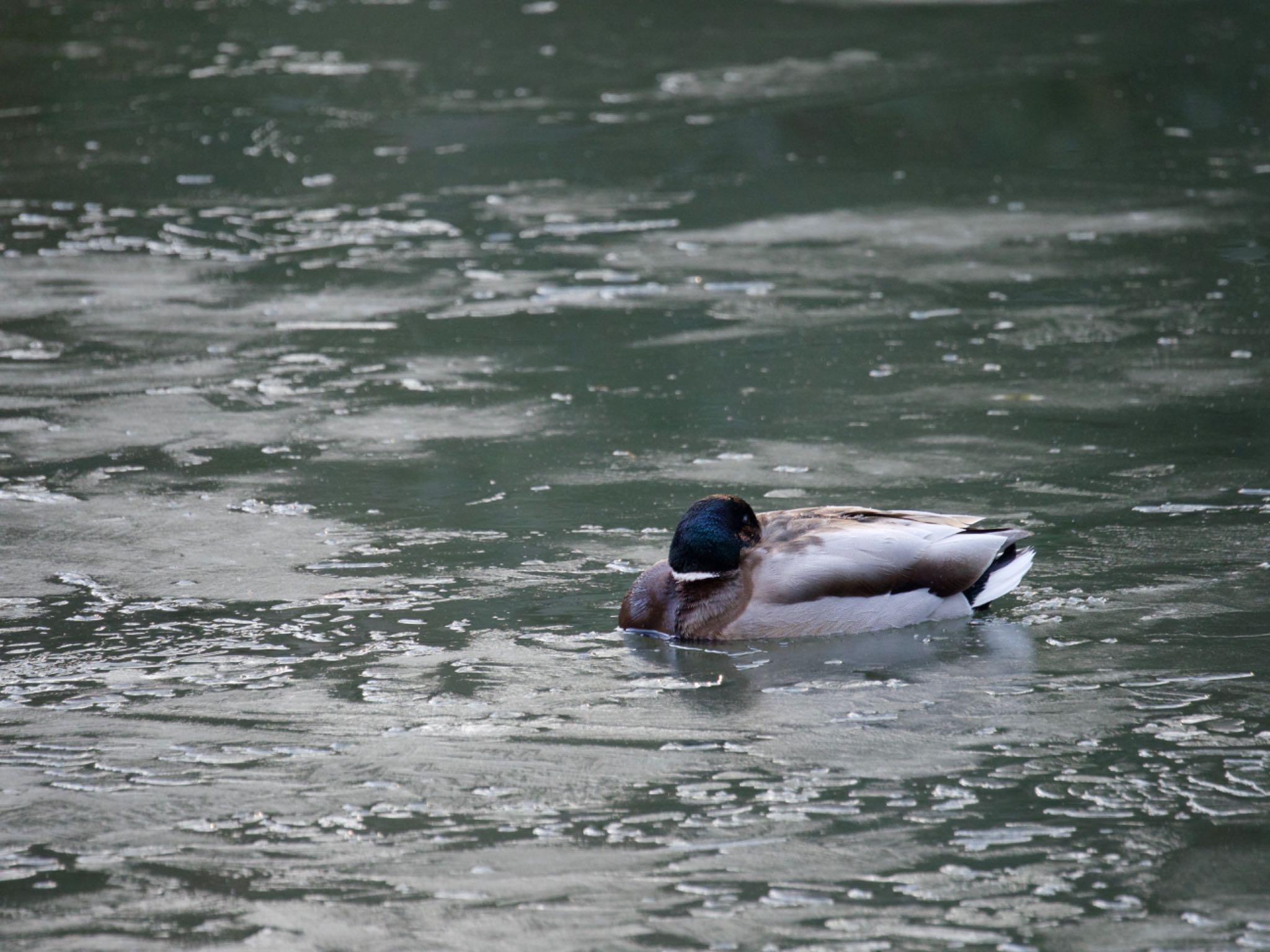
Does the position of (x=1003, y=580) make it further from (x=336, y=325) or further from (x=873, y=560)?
(x=336, y=325)

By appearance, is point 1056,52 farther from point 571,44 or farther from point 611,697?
point 611,697

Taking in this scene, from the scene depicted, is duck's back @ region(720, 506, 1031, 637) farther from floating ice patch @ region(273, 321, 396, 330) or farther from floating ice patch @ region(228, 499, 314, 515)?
floating ice patch @ region(273, 321, 396, 330)

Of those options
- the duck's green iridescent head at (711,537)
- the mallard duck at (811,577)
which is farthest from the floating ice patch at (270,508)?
the duck's green iridescent head at (711,537)

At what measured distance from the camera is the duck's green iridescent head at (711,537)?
688cm

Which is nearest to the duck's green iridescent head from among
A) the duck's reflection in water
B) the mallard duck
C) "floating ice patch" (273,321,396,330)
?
the mallard duck

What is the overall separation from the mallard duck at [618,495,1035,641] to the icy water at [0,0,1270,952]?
14 cm

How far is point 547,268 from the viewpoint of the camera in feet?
40.0

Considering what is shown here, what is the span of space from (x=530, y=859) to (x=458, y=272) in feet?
24.8

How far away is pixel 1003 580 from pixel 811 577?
730mm

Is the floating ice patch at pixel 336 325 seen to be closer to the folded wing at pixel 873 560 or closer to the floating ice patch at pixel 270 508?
the floating ice patch at pixel 270 508

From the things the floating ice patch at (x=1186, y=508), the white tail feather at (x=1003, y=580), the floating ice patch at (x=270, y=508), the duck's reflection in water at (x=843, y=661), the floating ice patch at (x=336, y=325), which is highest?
the floating ice patch at (x=336, y=325)

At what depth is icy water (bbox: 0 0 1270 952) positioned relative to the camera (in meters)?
4.97

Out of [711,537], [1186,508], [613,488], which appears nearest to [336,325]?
[613,488]

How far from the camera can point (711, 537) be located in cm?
687
